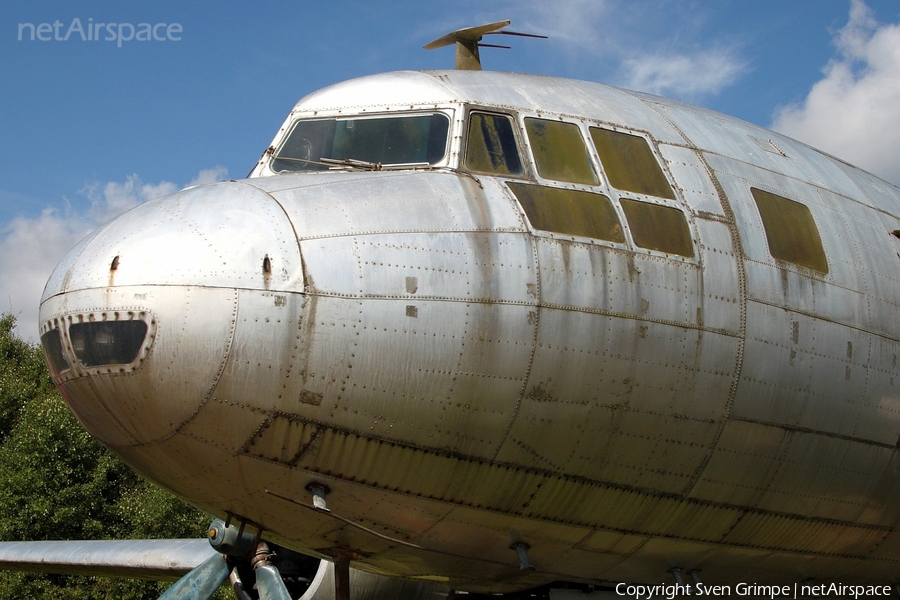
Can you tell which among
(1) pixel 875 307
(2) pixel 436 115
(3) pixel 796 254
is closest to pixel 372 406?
(2) pixel 436 115

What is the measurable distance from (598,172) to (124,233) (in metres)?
3.60

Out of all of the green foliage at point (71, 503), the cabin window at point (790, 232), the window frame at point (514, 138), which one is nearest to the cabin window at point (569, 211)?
the window frame at point (514, 138)

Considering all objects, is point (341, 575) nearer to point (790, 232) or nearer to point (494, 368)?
point (494, 368)

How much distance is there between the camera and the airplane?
6.29 m

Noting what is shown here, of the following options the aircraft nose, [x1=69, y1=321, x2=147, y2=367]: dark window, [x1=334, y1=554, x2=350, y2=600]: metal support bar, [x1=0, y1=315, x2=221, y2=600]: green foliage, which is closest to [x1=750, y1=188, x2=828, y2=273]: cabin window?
the aircraft nose

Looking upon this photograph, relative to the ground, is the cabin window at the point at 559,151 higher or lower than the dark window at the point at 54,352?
higher

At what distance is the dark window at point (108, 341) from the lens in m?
6.13

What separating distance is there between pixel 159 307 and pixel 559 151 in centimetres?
336

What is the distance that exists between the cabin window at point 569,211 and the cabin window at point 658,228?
146mm

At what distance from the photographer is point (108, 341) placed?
243 inches

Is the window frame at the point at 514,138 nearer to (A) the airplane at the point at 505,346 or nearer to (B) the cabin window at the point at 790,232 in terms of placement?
(A) the airplane at the point at 505,346

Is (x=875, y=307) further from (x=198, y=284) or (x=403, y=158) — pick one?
(x=198, y=284)

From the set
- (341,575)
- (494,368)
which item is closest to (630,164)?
(494,368)

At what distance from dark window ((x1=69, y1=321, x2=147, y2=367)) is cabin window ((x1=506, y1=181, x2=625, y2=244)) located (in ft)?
9.40
